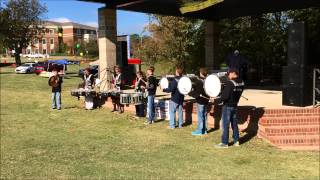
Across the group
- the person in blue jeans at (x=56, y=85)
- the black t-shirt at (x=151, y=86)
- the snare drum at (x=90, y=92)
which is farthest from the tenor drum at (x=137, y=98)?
the person in blue jeans at (x=56, y=85)

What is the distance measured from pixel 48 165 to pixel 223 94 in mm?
4081

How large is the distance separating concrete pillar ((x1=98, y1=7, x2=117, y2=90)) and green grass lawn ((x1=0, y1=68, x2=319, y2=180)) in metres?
3.19

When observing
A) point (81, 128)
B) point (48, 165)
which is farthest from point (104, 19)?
point (48, 165)

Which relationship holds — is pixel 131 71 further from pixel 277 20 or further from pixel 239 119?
pixel 239 119

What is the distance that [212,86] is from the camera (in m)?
11.0

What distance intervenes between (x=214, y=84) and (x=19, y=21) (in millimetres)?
53635

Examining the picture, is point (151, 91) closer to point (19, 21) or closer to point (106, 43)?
point (106, 43)

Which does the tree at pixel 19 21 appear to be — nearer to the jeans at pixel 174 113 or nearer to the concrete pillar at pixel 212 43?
the concrete pillar at pixel 212 43

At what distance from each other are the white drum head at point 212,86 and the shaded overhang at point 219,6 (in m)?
6.22

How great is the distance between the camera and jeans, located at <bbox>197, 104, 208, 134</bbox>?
11.9m

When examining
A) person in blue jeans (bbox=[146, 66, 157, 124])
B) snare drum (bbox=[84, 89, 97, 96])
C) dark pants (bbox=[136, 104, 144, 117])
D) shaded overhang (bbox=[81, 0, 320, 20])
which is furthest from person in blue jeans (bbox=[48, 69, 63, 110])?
person in blue jeans (bbox=[146, 66, 157, 124])

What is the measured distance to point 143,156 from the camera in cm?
1047

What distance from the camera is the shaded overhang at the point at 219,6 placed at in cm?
1871

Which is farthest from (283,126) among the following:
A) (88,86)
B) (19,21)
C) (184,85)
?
(19,21)
